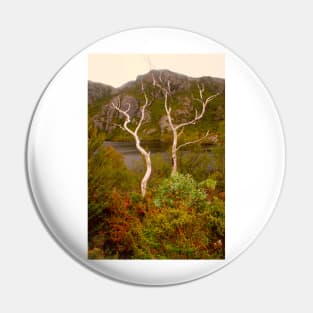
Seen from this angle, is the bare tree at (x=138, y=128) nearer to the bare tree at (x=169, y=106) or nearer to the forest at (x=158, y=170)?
the forest at (x=158, y=170)

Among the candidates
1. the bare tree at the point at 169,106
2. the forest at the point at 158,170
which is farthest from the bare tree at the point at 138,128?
the bare tree at the point at 169,106

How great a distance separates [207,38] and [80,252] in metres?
1.63

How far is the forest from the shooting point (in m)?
3.49

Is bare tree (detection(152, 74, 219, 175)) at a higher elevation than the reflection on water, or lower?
higher

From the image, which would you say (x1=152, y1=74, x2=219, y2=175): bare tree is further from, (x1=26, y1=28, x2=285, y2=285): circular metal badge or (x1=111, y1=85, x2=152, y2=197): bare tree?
(x1=111, y1=85, x2=152, y2=197): bare tree

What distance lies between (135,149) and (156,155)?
0.15 meters

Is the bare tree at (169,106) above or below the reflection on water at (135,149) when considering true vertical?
above

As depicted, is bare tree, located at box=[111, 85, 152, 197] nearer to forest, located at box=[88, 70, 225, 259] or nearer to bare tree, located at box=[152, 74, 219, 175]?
forest, located at box=[88, 70, 225, 259]

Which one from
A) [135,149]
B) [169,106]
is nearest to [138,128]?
[135,149]

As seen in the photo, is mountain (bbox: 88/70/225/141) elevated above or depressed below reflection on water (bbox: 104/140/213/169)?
above

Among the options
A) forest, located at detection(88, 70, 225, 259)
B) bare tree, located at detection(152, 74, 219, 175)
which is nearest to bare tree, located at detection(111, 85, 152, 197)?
forest, located at detection(88, 70, 225, 259)

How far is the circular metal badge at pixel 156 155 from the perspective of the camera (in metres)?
3.46

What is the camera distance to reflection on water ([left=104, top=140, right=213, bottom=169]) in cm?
352

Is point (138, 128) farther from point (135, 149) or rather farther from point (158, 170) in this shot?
A: point (158, 170)
